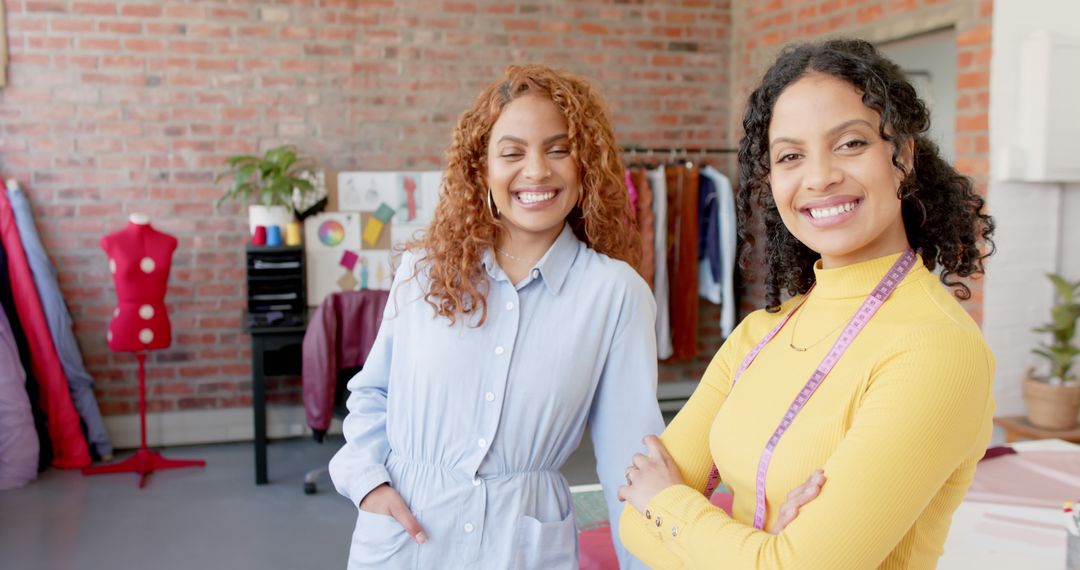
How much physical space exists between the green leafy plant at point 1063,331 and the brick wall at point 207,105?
2.82 metres

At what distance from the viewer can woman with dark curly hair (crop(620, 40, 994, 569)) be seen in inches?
39.3

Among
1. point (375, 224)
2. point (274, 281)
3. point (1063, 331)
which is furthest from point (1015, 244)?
point (274, 281)

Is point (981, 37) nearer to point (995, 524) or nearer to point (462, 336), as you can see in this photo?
point (995, 524)

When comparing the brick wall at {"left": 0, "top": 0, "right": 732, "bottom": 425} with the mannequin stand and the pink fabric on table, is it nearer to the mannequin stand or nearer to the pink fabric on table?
the mannequin stand

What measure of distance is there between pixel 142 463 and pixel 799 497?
14.2 feet

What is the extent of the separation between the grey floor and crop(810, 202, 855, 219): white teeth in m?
2.97

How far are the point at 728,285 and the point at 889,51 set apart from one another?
5.05ft

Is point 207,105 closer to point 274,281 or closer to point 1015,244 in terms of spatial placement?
point 274,281

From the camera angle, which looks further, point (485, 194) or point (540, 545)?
point (485, 194)

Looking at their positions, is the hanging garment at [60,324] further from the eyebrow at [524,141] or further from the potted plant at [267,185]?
the eyebrow at [524,141]

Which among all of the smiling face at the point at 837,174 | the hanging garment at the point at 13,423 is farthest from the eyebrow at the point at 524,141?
the hanging garment at the point at 13,423

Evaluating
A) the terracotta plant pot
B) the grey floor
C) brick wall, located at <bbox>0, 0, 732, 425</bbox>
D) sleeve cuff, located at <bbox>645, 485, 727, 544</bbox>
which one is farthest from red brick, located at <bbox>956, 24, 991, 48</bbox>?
sleeve cuff, located at <bbox>645, 485, 727, 544</bbox>

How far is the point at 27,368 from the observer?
4723 millimetres

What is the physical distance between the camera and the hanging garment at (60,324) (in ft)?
15.3
